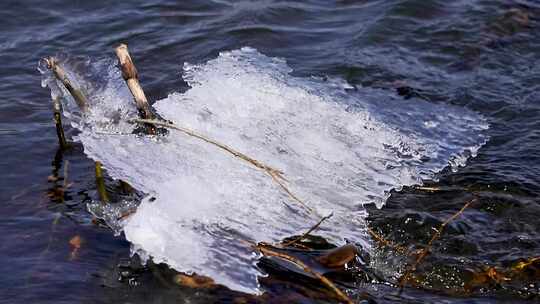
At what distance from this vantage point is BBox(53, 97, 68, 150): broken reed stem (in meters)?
4.73

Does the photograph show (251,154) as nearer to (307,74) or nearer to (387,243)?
(387,243)

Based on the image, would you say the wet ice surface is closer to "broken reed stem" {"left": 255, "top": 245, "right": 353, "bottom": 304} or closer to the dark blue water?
"broken reed stem" {"left": 255, "top": 245, "right": 353, "bottom": 304}

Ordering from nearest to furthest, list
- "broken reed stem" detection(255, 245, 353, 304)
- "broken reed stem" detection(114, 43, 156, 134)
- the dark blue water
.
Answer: "broken reed stem" detection(255, 245, 353, 304), the dark blue water, "broken reed stem" detection(114, 43, 156, 134)

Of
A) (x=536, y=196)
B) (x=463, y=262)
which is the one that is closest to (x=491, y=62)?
(x=536, y=196)

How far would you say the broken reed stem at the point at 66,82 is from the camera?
178 inches

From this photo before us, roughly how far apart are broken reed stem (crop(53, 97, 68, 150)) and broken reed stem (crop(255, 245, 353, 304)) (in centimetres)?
175

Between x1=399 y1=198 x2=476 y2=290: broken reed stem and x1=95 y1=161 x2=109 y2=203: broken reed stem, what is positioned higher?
x1=95 y1=161 x2=109 y2=203: broken reed stem

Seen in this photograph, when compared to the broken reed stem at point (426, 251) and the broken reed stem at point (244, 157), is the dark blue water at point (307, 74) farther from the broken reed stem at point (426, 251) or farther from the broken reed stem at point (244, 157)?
the broken reed stem at point (244, 157)

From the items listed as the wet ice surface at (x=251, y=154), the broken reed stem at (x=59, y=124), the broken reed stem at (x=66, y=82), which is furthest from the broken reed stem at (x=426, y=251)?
the broken reed stem at (x=59, y=124)

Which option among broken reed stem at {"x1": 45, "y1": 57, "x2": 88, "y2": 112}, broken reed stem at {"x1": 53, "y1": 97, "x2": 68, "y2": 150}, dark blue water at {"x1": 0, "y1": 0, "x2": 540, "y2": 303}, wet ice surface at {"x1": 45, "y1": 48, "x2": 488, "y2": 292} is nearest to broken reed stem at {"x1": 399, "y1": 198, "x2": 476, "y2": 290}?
dark blue water at {"x1": 0, "y1": 0, "x2": 540, "y2": 303}

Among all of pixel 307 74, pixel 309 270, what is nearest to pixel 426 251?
pixel 309 270

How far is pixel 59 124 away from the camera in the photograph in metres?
4.86

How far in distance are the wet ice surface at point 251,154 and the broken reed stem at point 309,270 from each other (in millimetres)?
88

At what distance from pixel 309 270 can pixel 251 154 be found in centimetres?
105
